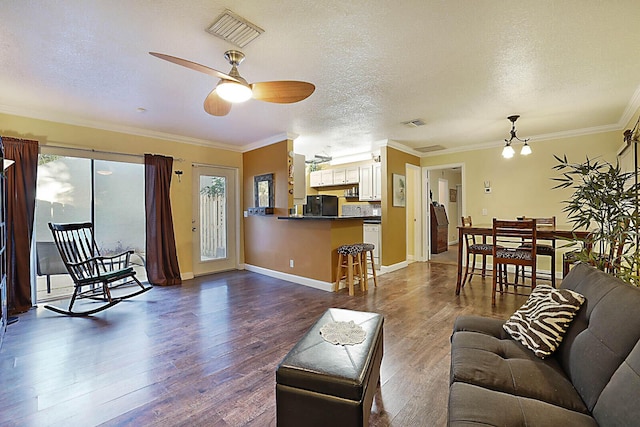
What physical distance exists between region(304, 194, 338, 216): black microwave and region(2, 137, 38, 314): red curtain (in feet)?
12.3

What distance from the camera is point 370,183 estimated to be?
641 centimetres

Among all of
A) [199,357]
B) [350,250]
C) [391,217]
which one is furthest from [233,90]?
[391,217]

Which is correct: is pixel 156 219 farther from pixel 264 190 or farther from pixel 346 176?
pixel 346 176

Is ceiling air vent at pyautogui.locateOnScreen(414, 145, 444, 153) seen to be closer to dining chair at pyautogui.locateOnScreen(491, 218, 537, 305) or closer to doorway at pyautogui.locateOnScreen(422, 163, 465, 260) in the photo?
doorway at pyautogui.locateOnScreen(422, 163, 465, 260)

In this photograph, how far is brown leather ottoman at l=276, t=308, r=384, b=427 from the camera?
1294mm

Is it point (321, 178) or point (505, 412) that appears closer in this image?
point (505, 412)

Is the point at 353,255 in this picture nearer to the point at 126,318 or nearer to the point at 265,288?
the point at 265,288

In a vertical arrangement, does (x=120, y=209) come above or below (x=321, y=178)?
below

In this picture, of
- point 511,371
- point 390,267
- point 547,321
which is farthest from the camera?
point 390,267

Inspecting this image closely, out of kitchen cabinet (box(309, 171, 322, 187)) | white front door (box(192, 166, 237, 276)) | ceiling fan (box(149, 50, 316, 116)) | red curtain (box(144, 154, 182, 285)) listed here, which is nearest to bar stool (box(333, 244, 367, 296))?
ceiling fan (box(149, 50, 316, 116))

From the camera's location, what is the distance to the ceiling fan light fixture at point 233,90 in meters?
2.14

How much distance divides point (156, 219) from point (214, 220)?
3.69ft

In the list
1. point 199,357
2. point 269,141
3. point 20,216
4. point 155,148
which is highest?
point 269,141

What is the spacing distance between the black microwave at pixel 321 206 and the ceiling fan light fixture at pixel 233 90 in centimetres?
298
